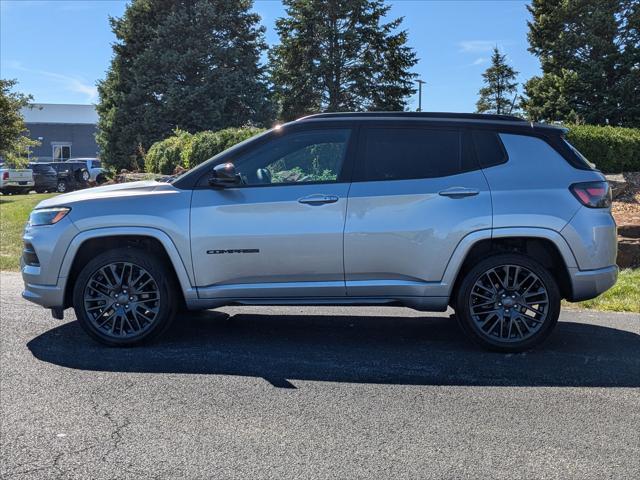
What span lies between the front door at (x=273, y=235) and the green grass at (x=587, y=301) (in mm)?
3531

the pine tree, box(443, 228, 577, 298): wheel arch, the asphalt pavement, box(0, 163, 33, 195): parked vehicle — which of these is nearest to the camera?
the asphalt pavement

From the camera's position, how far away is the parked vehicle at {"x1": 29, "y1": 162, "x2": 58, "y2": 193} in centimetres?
3319

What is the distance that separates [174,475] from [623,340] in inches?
164

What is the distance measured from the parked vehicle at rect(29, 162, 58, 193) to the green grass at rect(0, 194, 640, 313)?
1489 centimetres

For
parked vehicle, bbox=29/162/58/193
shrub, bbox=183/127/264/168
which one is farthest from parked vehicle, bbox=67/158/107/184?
shrub, bbox=183/127/264/168

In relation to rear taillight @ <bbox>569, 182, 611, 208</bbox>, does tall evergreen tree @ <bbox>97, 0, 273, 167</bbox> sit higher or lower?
higher

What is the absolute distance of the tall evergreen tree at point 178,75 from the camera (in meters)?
28.7

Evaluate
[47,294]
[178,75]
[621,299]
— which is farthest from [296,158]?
[178,75]

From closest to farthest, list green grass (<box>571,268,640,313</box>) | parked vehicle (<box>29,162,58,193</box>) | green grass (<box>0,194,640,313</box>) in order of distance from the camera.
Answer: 1. green grass (<box>571,268,640,313</box>)
2. green grass (<box>0,194,640,313</box>)
3. parked vehicle (<box>29,162,58,193</box>)

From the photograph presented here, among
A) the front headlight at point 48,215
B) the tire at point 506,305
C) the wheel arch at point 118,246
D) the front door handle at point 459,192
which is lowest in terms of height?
the tire at point 506,305

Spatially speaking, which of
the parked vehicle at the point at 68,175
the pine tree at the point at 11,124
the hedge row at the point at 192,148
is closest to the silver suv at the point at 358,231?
the hedge row at the point at 192,148

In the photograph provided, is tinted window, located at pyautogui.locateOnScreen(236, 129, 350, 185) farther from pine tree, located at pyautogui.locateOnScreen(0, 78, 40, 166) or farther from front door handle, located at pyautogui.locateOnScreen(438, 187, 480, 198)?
pine tree, located at pyautogui.locateOnScreen(0, 78, 40, 166)

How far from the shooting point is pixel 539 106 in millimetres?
29922

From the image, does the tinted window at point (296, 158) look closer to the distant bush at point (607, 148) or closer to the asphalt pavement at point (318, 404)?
the asphalt pavement at point (318, 404)
